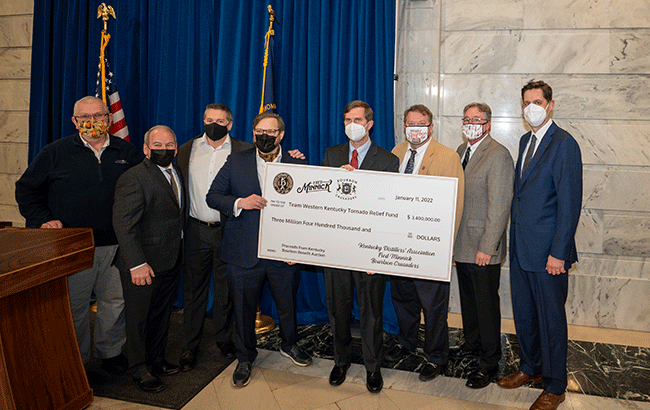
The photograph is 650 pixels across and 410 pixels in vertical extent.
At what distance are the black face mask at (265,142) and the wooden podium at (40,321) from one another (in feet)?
3.23

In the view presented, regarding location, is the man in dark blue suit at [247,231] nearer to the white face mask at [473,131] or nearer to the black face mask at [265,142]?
the black face mask at [265,142]

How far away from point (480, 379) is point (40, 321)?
234 centimetres

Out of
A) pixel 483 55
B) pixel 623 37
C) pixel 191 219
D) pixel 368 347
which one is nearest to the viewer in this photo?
pixel 368 347

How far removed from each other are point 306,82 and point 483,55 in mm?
1452

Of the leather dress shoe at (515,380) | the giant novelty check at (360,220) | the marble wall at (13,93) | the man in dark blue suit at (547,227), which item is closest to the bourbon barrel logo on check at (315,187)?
the giant novelty check at (360,220)

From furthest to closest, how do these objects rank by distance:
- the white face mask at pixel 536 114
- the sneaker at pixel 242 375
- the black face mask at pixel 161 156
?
the sneaker at pixel 242 375
the black face mask at pixel 161 156
the white face mask at pixel 536 114

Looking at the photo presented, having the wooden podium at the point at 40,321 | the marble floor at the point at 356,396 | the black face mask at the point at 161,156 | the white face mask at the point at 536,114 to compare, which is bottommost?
the marble floor at the point at 356,396

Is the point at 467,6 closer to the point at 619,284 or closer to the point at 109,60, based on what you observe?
the point at 619,284

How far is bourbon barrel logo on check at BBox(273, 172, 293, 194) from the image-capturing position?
2426 millimetres

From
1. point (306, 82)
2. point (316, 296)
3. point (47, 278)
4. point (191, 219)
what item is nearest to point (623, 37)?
point (306, 82)

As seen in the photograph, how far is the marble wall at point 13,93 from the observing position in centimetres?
441

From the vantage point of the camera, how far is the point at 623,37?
332cm

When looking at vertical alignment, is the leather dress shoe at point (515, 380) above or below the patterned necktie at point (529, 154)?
below

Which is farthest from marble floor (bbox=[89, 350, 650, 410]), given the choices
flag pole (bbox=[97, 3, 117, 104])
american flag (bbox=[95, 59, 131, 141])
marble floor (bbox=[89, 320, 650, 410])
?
flag pole (bbox=[97, 3, 117, 104])
